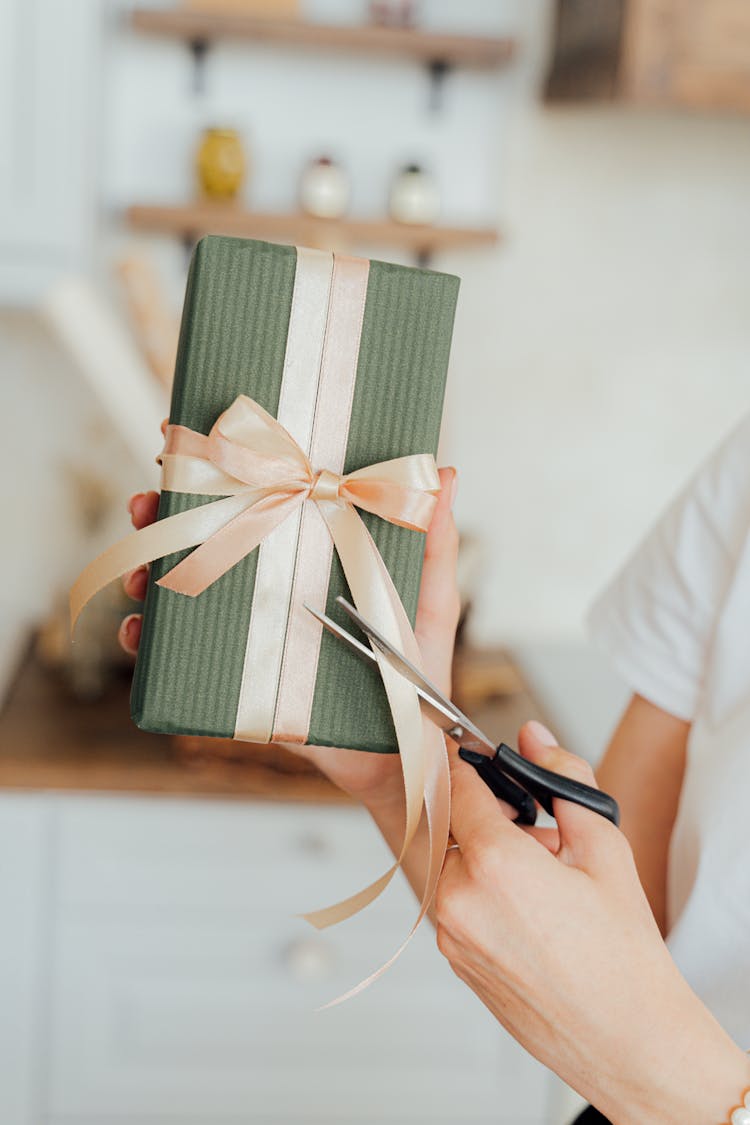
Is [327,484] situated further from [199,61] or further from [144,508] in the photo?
[199,61]

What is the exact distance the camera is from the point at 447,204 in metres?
1.76

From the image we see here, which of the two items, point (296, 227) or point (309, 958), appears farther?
point (296, 227)

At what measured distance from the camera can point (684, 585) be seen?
84 centimetres

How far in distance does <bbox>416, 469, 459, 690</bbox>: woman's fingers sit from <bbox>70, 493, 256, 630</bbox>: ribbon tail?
114 mm

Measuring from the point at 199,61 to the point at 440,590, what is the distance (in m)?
1.27

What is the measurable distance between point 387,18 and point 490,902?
4.56ft

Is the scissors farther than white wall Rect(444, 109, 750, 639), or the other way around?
white wall Rect(444, 109, 750, 639)

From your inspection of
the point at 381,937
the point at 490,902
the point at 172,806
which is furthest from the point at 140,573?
the point at 381,937

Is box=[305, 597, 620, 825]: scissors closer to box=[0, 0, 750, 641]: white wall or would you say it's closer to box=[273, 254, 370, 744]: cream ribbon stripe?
box=[273, 254, 370, 744]: cream ribbon stripe

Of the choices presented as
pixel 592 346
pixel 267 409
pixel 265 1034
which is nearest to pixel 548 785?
pixel 267 409

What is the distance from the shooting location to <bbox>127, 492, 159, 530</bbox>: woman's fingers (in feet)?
2.14

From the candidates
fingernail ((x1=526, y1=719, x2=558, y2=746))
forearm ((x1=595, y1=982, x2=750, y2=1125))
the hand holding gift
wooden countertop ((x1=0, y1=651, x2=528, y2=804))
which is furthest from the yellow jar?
forearm ((x1=595, y1=982, x2=750, y2=1125))

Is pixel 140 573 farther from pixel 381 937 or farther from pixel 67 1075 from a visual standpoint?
pixel 67 1075

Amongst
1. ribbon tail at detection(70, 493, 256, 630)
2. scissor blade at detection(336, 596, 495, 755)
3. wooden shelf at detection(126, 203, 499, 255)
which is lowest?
scissor blade at detection(336, 596, 495, 755)
